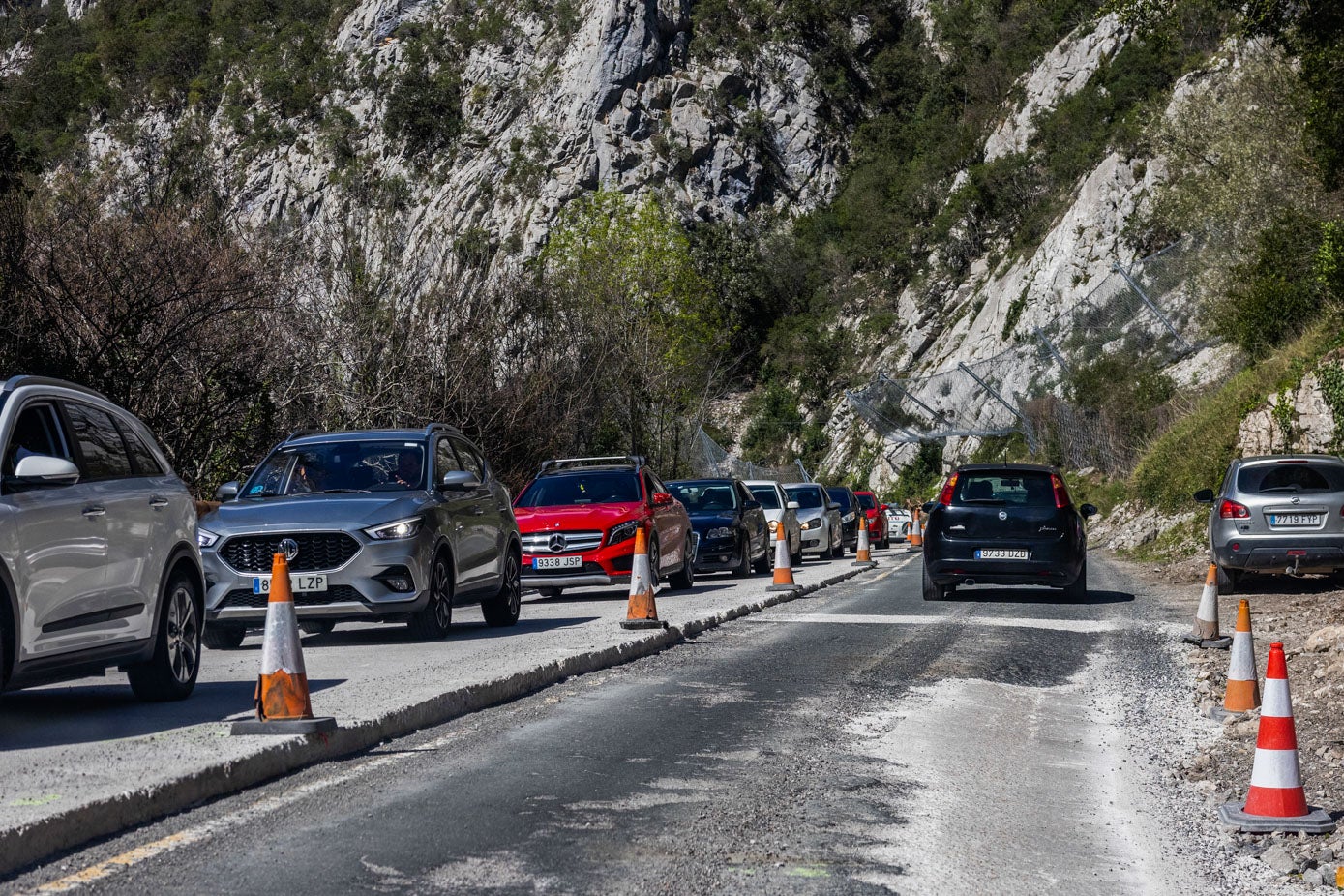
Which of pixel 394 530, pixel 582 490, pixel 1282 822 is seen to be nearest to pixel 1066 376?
pixel 582 490

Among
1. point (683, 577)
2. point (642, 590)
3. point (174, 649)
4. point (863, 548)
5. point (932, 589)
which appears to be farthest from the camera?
point (863, 548)

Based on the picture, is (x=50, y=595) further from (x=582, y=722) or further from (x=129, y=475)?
(x=582, y=722)

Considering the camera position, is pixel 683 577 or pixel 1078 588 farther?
pixel 683 577

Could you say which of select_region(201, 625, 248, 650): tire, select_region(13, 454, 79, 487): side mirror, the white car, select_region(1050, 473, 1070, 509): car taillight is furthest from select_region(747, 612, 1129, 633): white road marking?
the white car

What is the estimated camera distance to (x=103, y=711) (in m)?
8.80

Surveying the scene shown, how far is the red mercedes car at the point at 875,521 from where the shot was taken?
38281 millimetres

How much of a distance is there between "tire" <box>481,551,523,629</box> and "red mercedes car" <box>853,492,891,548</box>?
2374 centimetres

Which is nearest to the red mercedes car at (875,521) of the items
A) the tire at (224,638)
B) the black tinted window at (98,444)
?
the tire at (224,638)

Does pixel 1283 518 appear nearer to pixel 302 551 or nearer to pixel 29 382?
pixel 302 551

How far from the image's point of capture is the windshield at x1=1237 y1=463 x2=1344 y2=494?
732 inches

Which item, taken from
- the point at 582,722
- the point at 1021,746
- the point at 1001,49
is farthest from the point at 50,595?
the point at 1001,49

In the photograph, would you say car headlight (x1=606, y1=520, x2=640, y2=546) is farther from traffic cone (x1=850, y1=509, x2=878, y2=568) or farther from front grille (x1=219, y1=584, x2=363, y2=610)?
traffic cone (x1=850, y1=509, x2=878, y2=568)

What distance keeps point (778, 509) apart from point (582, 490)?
31.6 feet

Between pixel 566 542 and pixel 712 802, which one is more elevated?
pixel 566 542
